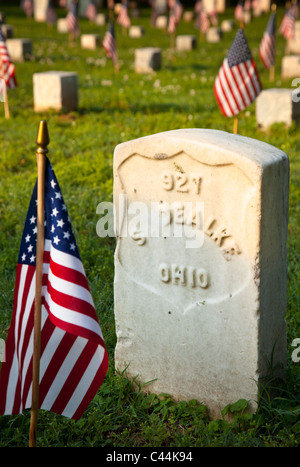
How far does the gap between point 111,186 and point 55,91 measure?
14.7 ft

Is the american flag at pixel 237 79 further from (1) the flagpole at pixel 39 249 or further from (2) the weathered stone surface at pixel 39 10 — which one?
(2) the weathered stone surface at pixel 39 10

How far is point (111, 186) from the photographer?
302 inches

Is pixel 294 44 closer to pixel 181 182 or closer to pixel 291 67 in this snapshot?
pixel 291 67

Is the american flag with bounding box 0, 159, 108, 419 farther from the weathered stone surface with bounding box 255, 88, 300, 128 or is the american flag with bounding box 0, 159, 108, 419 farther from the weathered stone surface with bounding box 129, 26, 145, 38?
the weathered stone surface with bounding box 129, 26, 145, 38

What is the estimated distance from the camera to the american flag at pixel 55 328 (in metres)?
3.14

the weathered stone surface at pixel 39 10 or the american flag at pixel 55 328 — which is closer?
the american flag at pixel 55 328

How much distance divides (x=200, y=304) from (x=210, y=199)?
61cm

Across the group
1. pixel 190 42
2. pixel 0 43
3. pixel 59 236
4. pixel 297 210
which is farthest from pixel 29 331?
pixel 190 42

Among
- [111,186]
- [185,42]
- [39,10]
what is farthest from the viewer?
[39,10]

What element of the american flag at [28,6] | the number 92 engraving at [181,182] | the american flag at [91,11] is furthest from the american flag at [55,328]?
the american flag at [28,6]

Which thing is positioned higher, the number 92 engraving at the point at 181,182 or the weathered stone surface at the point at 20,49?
the weathered stone surface at the point at 20,49

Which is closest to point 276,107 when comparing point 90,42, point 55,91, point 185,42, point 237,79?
point 237,79

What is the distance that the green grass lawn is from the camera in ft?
12.2

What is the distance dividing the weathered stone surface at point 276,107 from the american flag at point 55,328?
7702 mm
